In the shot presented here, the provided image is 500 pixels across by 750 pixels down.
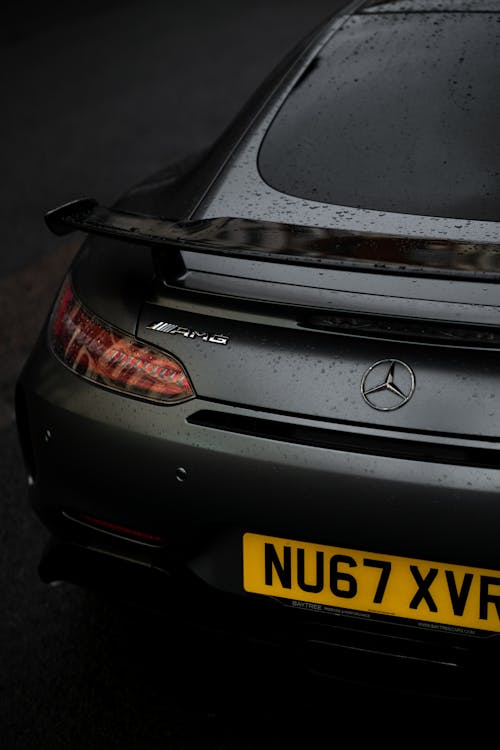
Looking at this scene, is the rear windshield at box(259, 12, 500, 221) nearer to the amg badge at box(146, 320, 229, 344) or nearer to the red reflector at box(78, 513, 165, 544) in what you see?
the amg badge at box(146, 320, 229, 344)

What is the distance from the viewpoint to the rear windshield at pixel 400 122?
97.7 inches

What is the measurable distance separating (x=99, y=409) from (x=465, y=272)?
81cm

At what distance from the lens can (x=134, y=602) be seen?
233 centimetres

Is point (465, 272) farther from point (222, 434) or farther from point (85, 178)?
point (85, 178)

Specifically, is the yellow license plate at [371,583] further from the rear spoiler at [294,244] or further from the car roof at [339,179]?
the car roof at [339,179]

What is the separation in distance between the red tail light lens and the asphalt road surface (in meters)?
0.52

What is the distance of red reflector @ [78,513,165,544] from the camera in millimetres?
2213

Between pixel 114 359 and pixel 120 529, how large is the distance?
1.16ft

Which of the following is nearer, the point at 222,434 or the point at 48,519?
the point at 222,434

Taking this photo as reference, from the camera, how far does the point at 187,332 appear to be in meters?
2.18

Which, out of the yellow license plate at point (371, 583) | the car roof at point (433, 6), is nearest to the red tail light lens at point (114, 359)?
the yellow license plate at point (371, 583)

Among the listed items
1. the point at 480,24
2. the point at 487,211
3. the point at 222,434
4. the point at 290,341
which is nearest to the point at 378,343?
the point at 290,341

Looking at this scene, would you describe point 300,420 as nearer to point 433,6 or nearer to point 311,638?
point 311,638

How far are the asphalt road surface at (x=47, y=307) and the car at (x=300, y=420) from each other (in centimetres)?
17
